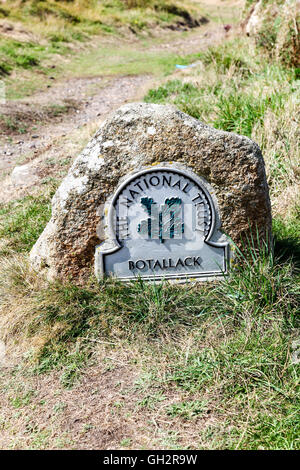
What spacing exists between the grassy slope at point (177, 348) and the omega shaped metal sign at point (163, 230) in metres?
0.13

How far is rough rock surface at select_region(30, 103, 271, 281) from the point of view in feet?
9.57

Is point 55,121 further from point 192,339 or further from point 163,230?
point 192,339

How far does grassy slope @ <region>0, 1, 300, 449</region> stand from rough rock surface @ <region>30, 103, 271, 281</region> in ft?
1.21

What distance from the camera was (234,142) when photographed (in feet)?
9.59

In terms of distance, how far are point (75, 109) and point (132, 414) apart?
6.98 metres

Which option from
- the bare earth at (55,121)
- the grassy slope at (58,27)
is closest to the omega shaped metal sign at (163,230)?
the bare earth at (55,121)

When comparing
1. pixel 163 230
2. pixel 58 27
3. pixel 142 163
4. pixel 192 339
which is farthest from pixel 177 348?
pixel 58 27

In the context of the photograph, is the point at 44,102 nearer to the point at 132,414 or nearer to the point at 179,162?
the point at 179,162

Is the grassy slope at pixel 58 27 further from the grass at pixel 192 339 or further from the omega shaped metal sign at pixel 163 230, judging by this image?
the grass at pixel 192 339

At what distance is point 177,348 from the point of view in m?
2.67

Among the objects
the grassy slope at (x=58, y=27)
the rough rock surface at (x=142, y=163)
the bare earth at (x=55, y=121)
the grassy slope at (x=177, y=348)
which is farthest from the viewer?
the grassy slope at (x=58, y=27)

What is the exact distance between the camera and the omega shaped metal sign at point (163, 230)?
2.95m
